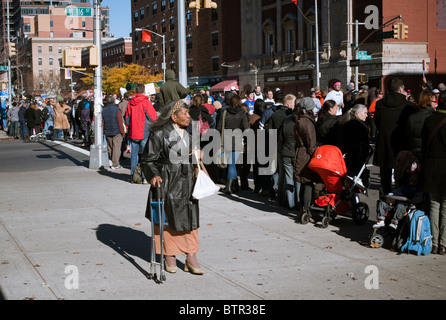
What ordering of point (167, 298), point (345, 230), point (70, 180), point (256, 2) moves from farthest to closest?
point (256, 2) < point (70, 180) < point (345, 230) < point (167, 298)

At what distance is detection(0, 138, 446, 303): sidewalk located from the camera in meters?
6.21

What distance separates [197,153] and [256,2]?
52322mm

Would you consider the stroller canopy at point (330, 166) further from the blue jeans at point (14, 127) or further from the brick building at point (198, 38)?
the brick building at point (198, 38)

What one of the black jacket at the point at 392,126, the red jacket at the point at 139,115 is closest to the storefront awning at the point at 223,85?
the red jacket at the point at 139,115

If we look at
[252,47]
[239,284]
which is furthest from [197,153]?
[252,47]

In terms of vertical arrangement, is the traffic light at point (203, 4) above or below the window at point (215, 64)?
below

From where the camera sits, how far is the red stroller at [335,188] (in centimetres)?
935

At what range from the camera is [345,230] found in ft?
30.4

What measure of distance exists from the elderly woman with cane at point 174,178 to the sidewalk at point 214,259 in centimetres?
32

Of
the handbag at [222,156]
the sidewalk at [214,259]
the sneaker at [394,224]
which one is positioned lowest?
the sidewalk at [214,259]

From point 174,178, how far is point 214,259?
1316 mm

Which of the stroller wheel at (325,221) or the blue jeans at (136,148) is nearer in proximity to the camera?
the stroller wheel at (325,221)

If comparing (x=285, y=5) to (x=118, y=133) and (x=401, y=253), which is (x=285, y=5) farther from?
(x=401, y=253)

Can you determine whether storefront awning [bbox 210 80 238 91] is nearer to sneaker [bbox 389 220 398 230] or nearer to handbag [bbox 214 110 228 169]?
handbag [bbox 214 110 228 169]
